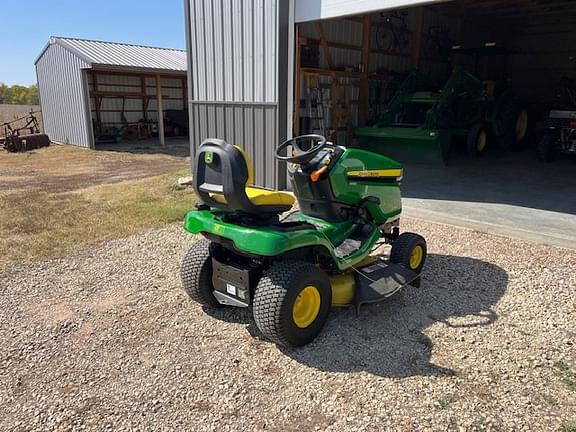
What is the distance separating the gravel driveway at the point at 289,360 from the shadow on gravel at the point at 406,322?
0.04 feet

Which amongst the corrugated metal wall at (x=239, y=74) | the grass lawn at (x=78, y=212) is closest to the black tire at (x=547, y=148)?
the corrugated metal wall at (x=239, y=74)

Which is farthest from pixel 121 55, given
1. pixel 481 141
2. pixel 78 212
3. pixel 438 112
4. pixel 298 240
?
pixel 298 240

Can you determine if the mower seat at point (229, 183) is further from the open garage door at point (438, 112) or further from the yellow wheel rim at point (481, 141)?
the yellow wheel rim at point (481, 141)

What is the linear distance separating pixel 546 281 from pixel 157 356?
9.97 ft

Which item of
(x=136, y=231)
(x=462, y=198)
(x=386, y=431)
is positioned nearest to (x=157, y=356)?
(x=386, y=431)

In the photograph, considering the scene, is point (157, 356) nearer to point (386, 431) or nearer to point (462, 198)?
point (386, 431)

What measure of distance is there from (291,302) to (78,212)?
452 centimetres

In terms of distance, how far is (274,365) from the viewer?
2.62 m

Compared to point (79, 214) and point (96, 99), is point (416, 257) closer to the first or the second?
point (79, 214)

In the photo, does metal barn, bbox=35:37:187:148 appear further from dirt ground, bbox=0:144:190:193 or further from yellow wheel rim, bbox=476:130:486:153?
yellow wheel rim, bbox=476:130:486:153

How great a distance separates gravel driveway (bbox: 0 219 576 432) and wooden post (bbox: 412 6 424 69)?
326 inches

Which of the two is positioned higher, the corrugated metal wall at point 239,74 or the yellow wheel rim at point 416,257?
the corrugated metal wall at point 239,74

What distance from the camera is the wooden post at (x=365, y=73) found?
946cm

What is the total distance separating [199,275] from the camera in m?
3.06
